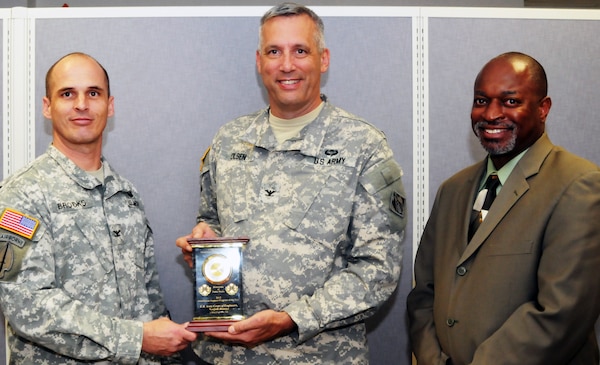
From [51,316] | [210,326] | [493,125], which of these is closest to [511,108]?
[493,125]

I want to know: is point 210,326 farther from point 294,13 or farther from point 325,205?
point 294,13

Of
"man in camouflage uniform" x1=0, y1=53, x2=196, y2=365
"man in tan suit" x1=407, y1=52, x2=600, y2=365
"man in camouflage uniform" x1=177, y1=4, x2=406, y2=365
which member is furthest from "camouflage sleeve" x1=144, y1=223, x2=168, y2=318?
"man in tan suit" x1=407, y1=52, x2=600, y2=365

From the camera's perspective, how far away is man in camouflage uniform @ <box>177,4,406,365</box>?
98.9 inches

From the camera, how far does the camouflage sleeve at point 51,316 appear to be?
2.27 m

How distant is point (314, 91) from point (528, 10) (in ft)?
4.03

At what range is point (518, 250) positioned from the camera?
85.3 inches

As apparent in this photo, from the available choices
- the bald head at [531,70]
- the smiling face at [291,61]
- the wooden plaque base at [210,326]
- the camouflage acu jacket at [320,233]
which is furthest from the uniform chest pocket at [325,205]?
the bald head at [531,70]

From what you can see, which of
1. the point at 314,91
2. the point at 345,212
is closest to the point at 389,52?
the point at 314,91

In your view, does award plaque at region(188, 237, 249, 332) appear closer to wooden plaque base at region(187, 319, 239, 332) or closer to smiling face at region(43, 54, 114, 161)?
wooden plaque base at region(187, 319, 239, 332)

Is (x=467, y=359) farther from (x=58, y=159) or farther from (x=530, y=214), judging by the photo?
(x=58, y=159)

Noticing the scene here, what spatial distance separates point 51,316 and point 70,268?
0.19 meters

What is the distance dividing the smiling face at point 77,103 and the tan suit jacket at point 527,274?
1.34 meters

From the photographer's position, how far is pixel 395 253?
8.43ft

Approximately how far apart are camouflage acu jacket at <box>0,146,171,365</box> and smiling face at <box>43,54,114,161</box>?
0.26 ft
